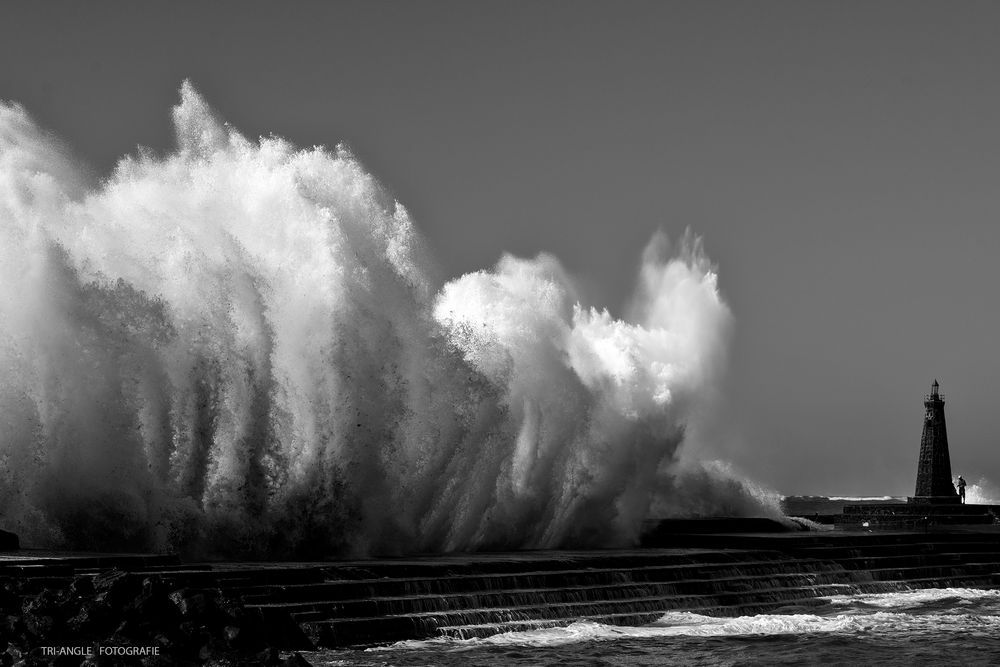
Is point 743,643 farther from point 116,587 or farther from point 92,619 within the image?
point 92,619

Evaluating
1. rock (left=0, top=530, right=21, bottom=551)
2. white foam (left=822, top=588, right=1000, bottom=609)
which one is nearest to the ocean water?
white foam (left=822, top=588, right=1000, bottom=609)

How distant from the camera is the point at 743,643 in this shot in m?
16.6

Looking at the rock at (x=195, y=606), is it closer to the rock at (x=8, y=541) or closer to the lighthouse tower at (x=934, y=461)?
the rock at (x=8, y=541)

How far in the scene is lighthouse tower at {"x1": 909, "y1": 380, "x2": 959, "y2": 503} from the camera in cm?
4850

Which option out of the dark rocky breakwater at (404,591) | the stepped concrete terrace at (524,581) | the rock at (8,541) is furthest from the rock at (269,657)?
the rock at (8,541)

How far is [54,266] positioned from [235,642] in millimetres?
9761

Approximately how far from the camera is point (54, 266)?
20422mm

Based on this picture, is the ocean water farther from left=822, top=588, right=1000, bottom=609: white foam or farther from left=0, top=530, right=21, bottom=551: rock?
left=0, top=530, right=21, bottom=551: rock

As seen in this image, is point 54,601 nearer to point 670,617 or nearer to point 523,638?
point 523,638

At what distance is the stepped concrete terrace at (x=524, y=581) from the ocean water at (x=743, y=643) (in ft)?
1.25

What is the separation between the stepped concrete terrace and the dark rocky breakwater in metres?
0.02

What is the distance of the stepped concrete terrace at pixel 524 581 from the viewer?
14516mm

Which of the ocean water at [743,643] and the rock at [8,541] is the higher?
the rock at [8,541]

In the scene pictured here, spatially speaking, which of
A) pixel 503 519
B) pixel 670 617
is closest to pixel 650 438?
pixel 503 519
